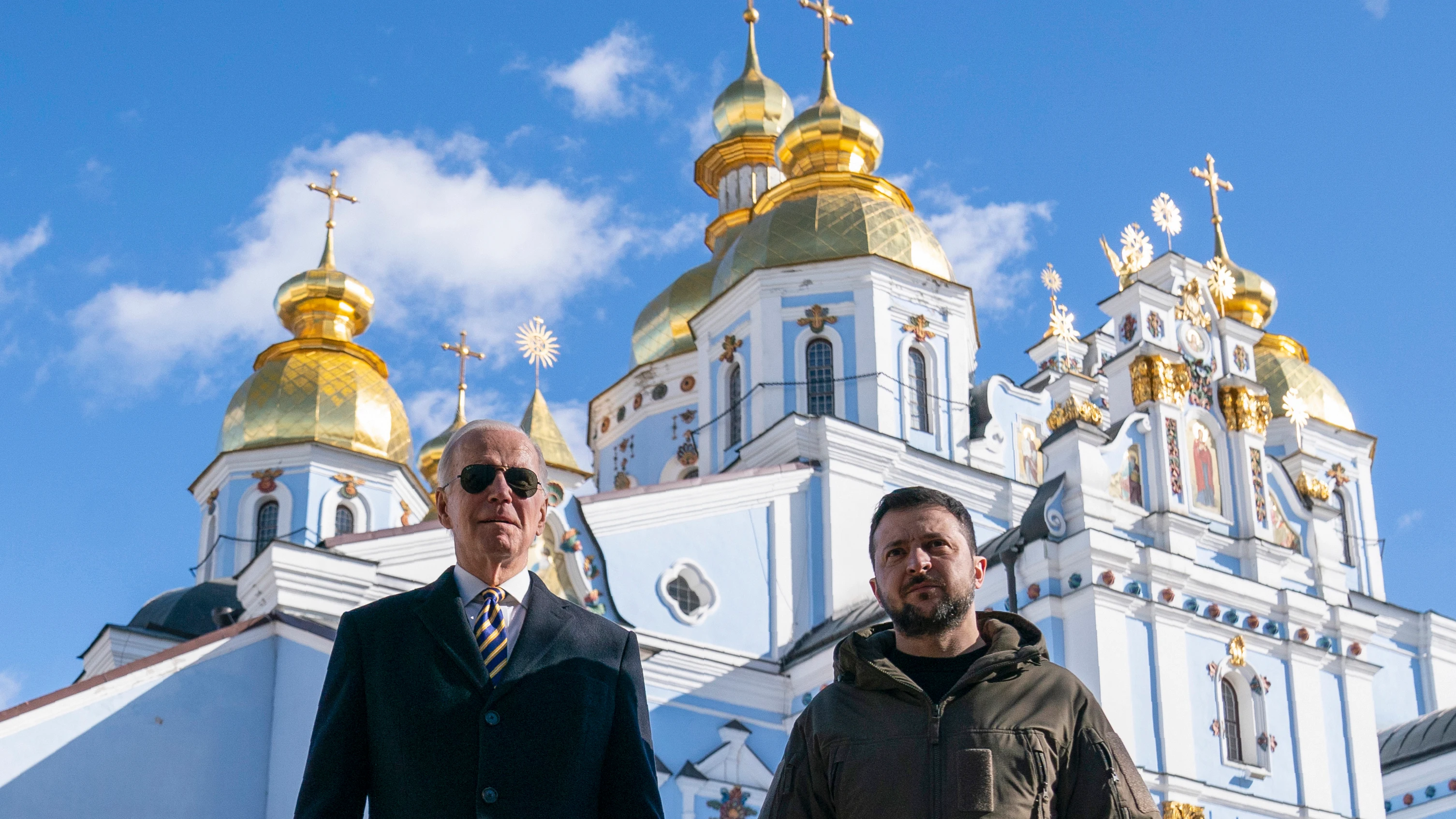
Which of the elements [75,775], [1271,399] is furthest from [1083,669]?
[1271,399]

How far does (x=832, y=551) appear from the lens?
1894 cm

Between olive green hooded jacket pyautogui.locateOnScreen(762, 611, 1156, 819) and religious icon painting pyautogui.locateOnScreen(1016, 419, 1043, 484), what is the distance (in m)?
18.4

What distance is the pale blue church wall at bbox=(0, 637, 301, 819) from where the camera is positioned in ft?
42.6

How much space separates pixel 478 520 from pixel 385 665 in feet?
1.22

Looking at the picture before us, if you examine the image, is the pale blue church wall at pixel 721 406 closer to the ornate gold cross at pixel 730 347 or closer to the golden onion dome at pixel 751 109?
the ornate gold cross at pixel 730 347

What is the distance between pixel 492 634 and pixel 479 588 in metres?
0.12

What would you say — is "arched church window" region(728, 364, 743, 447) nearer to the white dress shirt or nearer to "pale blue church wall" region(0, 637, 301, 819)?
"pale blue church wall" region(0, 637, 301, 819)

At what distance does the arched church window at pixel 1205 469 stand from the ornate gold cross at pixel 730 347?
5.73 metres

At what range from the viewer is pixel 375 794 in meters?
3.68

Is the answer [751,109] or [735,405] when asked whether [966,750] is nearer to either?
[735,405]

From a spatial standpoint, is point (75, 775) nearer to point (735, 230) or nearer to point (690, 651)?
point (690, 651)

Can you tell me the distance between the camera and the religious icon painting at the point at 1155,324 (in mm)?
18609

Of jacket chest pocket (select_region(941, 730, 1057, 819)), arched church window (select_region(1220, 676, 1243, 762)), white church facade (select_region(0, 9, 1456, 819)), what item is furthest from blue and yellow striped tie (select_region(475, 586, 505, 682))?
arched church window (select_region(1220, 676, 1243, 762))

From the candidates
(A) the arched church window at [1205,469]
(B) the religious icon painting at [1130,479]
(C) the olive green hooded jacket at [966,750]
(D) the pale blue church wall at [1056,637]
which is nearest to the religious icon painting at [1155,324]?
(A) the arched church window at [1205,469]
